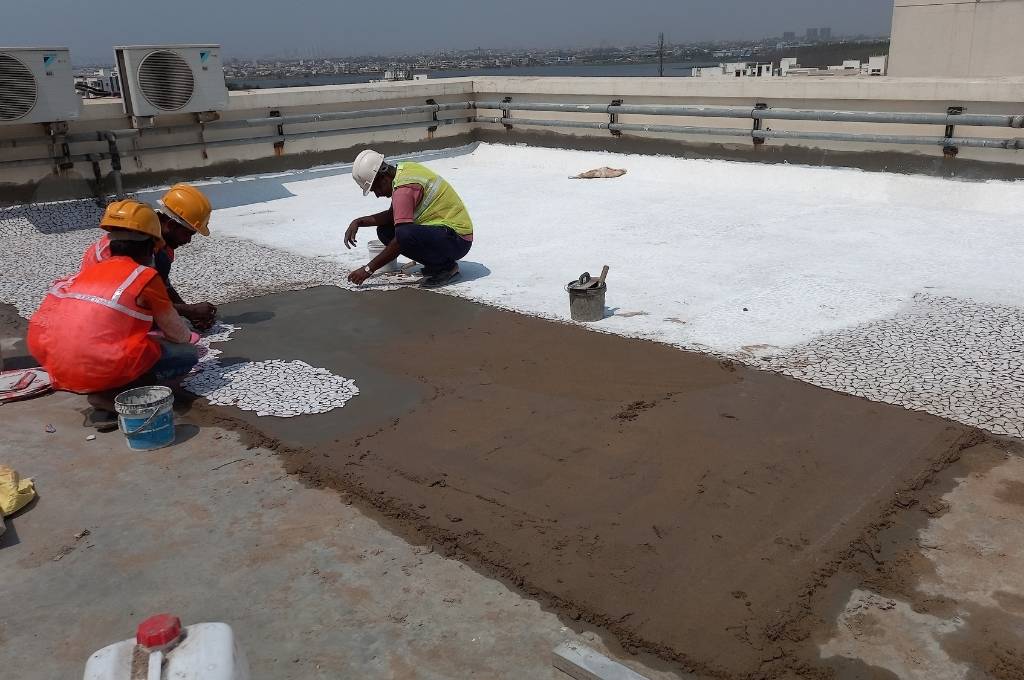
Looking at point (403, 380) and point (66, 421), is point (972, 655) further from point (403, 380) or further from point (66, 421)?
point (66, 421)

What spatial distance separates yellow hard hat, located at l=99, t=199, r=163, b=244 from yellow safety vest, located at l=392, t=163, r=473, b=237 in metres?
2.01

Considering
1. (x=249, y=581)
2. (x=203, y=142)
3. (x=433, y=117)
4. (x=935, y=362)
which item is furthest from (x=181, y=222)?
(x=433, y=117)

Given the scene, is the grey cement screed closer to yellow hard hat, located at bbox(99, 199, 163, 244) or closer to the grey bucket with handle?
the grey bucket with handle

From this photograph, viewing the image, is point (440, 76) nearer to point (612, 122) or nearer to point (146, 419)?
point (612, 122)

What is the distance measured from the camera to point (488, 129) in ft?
39.6

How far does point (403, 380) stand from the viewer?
15.0ft

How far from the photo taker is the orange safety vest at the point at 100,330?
401 centimetres

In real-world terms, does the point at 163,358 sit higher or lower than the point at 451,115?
lower

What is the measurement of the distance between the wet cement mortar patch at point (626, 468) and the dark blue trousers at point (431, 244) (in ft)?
3.37

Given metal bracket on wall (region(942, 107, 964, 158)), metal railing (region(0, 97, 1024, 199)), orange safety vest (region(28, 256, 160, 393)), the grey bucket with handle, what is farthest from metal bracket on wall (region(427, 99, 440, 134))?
orange safety vest (region(28, 256, 160, 393))

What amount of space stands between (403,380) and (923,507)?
2.59m

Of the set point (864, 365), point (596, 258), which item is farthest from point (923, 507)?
point (596, 258)

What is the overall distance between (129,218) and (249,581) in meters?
2.15

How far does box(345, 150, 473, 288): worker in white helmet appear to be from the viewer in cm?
591
